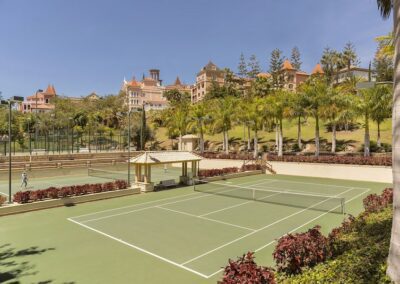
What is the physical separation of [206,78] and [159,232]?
104m

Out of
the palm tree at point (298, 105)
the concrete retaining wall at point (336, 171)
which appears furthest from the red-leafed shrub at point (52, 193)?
the palm tree at point (298, 105)

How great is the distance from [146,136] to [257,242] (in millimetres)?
59647

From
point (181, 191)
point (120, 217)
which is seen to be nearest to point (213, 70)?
point (181, 191)

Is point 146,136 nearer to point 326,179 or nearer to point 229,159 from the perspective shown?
point 229,159

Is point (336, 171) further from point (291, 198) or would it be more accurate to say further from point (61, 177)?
point (61, 177)

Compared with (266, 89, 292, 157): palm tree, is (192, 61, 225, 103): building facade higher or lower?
higher

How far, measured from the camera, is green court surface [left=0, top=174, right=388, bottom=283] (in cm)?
1043

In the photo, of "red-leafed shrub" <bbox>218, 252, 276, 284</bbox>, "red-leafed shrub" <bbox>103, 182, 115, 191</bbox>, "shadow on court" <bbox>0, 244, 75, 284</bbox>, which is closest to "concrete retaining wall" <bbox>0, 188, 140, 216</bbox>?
"red-leafed shrub" <bbox>103, 182, 115, 191</bbox>

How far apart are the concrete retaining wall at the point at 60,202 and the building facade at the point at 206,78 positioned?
301ft

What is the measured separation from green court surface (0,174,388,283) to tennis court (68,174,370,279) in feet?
0.13

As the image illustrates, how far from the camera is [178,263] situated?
1100 centimetres

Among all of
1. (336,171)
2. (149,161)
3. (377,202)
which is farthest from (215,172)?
(377,202)

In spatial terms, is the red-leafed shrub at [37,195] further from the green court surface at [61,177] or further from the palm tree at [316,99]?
the palm tree at [316,99]

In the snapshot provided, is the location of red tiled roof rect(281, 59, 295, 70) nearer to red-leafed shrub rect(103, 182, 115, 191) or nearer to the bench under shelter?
the bench under shelter
